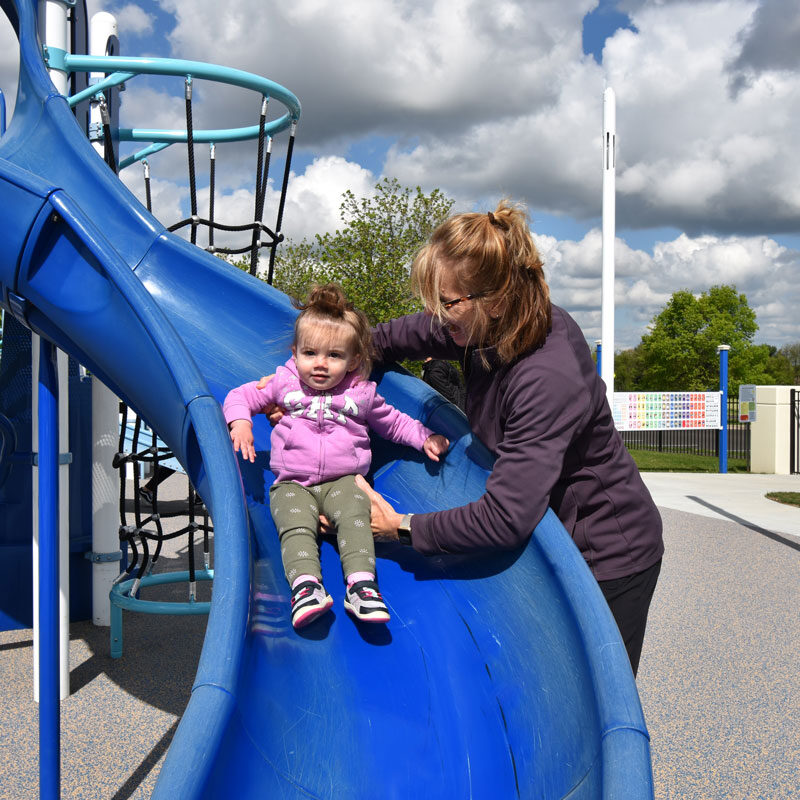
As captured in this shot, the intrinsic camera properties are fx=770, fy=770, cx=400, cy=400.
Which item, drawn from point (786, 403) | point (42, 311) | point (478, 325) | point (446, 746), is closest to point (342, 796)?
point (446, 746)

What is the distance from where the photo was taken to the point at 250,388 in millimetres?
2398

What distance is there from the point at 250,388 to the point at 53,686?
111cm

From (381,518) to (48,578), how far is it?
120 cm

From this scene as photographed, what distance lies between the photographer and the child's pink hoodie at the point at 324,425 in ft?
7.70

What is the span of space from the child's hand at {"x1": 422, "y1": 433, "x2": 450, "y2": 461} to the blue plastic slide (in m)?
0.04

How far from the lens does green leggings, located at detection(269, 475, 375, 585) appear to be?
207 cm

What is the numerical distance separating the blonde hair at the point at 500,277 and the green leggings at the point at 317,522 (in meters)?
0.70

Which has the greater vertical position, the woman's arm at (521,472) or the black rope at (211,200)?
the black rope at (211,200)

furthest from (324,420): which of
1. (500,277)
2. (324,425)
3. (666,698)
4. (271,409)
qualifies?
(666,698)

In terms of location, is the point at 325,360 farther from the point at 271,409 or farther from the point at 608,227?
the point at 608,227

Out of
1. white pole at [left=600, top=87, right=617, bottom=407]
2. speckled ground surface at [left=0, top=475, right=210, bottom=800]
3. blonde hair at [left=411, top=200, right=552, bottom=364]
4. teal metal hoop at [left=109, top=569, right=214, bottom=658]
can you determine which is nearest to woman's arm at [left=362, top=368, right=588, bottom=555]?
blonde hair at [left=411, top=200, right=552, bottom=364]

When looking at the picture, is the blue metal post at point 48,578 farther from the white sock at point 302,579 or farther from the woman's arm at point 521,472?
the woman's arm at point 521,472

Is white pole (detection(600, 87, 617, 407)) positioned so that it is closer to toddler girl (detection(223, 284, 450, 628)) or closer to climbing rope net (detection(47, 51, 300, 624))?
climbing rope net (detection(47, 51, 300, 624))

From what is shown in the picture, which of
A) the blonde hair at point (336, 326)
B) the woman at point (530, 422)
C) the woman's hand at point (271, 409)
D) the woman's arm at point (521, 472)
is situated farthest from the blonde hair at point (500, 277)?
the woman's hand at point (271, 409)
